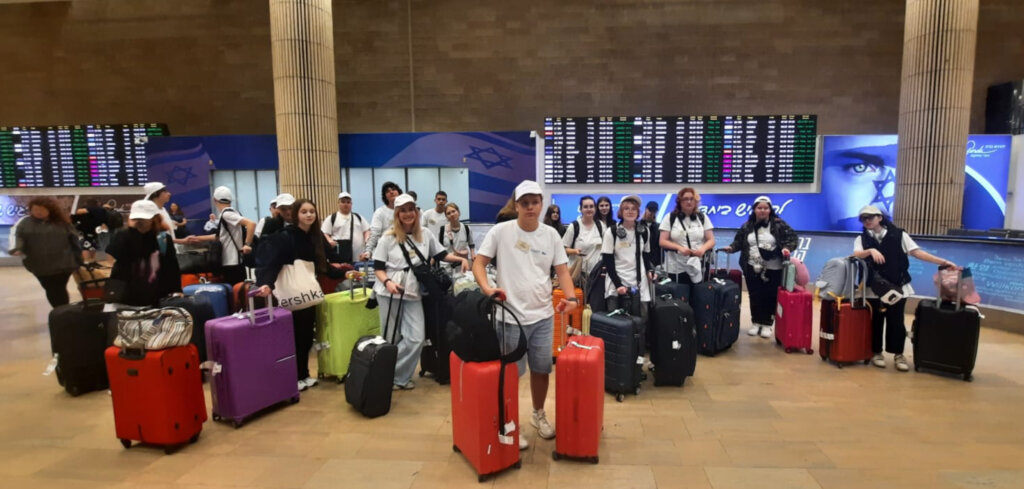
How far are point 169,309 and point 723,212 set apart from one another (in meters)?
9.91

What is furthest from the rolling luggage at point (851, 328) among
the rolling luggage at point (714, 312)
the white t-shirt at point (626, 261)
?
the white t-shirt at point (626, 261)

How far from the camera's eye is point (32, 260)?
512 cm

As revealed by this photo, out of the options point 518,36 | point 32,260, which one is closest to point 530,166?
point 518,36

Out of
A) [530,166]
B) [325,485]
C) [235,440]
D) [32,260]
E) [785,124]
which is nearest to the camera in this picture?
[325,485]

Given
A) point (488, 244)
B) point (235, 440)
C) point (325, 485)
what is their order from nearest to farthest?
point (325, 485), point (488, 244), point (235, 440)

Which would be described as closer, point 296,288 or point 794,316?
point 296,288

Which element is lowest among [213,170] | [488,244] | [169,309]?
[169,309]

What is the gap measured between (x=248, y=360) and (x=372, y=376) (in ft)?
3.09

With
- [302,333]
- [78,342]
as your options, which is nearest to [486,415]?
[302,333]

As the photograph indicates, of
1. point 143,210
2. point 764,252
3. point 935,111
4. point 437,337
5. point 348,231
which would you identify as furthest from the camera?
point 935,111

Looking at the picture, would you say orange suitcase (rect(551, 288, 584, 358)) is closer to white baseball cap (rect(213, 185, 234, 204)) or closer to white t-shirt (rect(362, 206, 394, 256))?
white t-shirt (rect(362, 206, 394, 256))

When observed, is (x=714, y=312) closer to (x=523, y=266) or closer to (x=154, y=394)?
(x=523, y=266)

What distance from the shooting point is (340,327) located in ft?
14.8

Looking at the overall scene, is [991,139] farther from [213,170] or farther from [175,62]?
[175,62]
